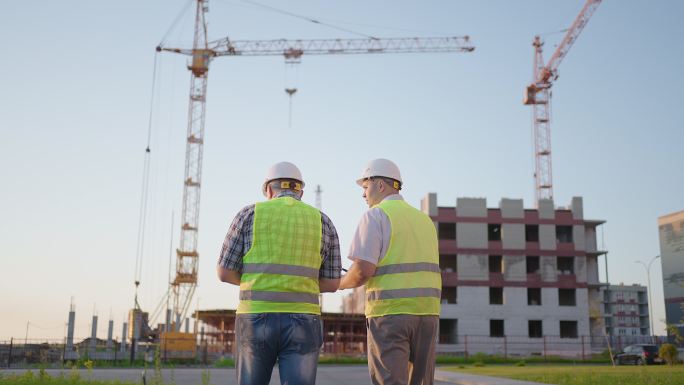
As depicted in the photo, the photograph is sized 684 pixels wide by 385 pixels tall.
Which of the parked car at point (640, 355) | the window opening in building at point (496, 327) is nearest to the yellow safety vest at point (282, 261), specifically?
the parked car at point (640, 355)

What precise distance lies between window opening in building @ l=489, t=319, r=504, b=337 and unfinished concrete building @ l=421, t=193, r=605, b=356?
3.7 inches

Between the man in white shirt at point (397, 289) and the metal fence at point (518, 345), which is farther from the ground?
the man in white shirt at point (397, 289)

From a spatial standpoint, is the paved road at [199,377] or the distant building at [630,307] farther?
the distant building at [630,307]

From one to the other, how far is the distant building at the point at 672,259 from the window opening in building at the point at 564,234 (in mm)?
12980

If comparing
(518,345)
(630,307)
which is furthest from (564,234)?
(630,307)

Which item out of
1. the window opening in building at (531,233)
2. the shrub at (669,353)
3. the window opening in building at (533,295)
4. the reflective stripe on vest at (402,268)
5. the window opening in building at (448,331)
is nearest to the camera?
the reflective stripe on vest at (402,268)

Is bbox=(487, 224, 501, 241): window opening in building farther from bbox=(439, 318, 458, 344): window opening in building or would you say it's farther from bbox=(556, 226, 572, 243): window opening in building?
bbox=(439, 318, 458, 344): window opening in building

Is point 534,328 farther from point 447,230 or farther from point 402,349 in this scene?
point 402,349

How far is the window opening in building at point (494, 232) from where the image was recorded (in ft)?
223

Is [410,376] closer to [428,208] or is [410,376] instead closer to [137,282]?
[137,282]

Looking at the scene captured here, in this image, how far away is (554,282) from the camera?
6500 centimetres

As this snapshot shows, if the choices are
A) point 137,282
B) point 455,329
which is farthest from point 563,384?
point 455,329

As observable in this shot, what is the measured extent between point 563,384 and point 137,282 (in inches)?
1581

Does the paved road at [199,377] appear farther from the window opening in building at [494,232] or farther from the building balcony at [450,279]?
the window opening in building at [494,232]
